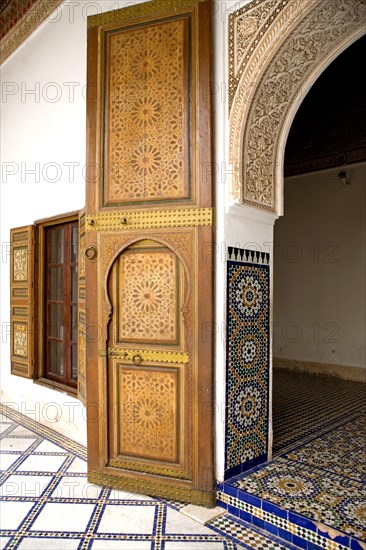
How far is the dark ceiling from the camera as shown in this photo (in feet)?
13.4

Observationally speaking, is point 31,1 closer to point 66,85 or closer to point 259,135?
point 66,85

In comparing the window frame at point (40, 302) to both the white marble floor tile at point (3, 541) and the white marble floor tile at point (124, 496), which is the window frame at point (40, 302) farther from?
the white marble floor tile at point (3, 541)

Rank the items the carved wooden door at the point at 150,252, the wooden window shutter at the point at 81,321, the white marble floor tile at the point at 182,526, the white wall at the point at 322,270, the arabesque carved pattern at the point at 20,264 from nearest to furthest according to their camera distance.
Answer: the white marble floor tile at the point at 182,526 → the carved wooden door at the point at 150,252 → the wooden window shutter at the point at 81,321 → the arabesque carved pattern at the point at 20,264 → the white wall at the point at 322,270

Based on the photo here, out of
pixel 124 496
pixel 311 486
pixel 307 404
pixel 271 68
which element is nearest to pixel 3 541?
pixel 124 496

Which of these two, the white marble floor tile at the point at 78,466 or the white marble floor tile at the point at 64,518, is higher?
the white marble floor tile at the point at 64,518

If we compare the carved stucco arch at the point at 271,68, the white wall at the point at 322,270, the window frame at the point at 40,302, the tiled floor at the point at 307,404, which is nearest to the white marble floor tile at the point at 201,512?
the tiled floor at the point at 307,404

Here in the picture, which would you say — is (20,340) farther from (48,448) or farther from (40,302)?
(48,448)

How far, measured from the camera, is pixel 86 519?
6.46 feet

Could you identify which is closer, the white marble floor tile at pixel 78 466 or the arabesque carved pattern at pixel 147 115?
the arabesque carved pattern at pixel 147 115

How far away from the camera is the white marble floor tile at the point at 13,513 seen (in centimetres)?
193

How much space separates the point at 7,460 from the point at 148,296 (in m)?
1.32

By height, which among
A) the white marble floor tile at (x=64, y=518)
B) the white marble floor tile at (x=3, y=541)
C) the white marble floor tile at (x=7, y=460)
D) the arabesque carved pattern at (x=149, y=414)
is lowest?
the white marble floor tile at (x=7, y=460)

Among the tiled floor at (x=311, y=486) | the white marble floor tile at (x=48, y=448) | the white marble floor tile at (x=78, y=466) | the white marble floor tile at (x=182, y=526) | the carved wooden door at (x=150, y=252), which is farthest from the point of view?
the white marble floor tile at (x=48, y=448)

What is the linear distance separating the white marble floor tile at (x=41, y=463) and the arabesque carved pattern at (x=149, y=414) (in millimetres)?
518
